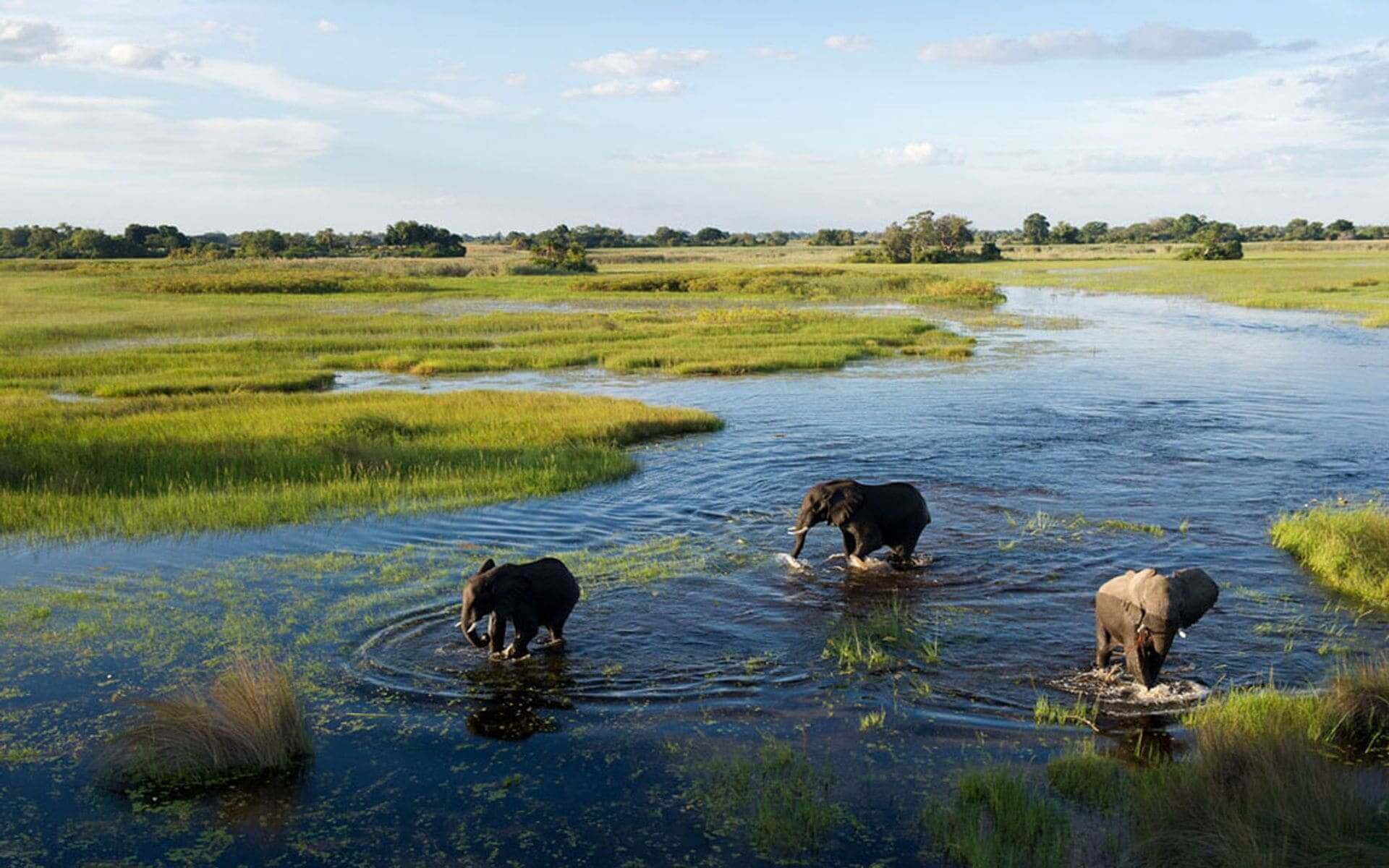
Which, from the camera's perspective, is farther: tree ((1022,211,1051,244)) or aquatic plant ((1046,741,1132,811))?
tree ((1022,211,1051,244))

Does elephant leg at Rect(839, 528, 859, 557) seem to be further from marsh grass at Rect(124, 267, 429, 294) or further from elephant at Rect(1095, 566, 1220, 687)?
marsh grass at Rect(124, 267, 429, 294)

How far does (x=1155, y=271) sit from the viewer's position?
3797 inches

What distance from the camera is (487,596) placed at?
34.1 ft

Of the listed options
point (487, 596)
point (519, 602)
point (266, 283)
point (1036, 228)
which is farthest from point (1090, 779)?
point (1036, 228)

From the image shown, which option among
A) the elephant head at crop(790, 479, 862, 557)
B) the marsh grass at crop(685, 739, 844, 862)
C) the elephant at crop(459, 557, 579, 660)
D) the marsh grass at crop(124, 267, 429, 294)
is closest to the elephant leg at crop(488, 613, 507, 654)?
the elephant at crop(459, 557, 579, 660)

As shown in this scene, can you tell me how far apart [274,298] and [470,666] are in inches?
2372

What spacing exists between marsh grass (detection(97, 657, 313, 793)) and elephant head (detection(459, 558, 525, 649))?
5.66ft

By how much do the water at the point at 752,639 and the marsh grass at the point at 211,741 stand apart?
0.33 metres

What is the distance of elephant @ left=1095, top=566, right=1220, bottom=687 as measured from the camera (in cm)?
977

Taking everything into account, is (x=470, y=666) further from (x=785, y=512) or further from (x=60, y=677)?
(x=785, y=512)

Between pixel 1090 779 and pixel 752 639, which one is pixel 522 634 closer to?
pixel 752 639

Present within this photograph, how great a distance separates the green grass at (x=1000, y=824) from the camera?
24.1 ft

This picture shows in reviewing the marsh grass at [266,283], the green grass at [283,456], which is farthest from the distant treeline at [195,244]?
the green grass at [283,456]

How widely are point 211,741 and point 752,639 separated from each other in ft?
17.6
